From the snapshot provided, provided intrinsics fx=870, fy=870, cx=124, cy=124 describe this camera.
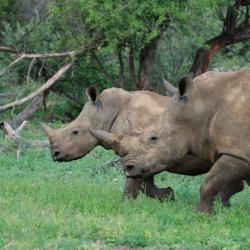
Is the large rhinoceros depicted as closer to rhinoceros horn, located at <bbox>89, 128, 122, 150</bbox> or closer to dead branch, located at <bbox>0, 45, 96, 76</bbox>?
rhinoceros horn, located at <bbox>89, 128, 122, 150</bbox>

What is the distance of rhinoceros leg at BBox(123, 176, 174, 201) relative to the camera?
984cm

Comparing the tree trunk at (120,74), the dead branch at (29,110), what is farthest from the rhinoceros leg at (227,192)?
the dead branch at (29,110)

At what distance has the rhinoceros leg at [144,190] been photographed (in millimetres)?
9844

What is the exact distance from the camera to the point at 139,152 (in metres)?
8.96

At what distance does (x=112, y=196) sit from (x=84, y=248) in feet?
10.1

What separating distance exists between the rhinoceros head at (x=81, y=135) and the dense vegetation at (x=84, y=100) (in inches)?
16.8

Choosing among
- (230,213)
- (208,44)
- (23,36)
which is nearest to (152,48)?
(208,44)

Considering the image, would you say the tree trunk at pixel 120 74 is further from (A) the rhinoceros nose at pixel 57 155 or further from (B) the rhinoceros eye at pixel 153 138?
(B) the rhinoceros eye at pixel 153 138

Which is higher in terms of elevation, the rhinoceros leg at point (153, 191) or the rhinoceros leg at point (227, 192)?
the rhinoceros leg at point (227, 192)

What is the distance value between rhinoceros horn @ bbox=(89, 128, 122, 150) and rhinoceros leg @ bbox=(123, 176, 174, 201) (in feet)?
1.92

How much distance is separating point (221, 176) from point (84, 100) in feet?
34.8

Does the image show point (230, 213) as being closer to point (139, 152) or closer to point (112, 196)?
point (139, 152)

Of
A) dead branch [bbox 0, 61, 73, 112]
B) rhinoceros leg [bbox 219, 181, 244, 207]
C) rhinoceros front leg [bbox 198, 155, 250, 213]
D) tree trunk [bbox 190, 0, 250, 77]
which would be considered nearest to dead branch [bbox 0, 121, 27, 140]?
dead branch [bbox 0, 61, 73, 112]

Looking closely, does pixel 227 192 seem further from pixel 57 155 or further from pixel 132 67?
pixel 132 67
